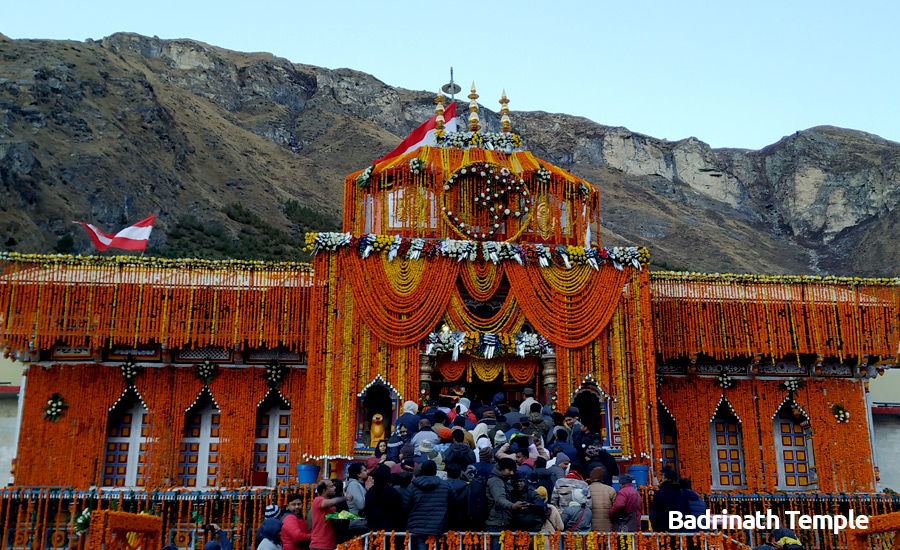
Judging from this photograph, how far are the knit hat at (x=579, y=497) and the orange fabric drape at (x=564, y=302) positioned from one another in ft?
28.9

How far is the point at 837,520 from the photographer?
2067 cm

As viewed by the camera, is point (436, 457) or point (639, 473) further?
point (639, 473)

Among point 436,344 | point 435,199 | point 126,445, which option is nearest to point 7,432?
point 126,445

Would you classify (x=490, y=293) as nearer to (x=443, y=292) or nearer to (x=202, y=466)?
(x=443, y=292)

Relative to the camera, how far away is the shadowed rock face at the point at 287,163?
162ft

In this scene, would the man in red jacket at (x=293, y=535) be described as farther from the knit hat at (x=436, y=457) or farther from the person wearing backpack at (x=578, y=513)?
the person wearing backpack at (x=578, y=513)

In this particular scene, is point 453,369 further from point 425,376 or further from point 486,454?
point 486,454

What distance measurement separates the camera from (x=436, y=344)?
19453 mm

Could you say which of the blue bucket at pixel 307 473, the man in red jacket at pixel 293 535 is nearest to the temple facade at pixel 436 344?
the blue bucket at pixel 307 473

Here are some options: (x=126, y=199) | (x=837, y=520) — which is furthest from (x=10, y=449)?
(x=126, y=199)

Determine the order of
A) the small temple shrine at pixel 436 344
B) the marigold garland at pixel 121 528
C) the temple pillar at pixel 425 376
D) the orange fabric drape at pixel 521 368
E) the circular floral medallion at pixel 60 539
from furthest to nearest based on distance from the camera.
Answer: the orange fabric drape at pixel 521 368 → the small temple shrine at pixel 436 344 → the temple pillar at pixel 425 376 → the circular floral medallion at pixel 60 539 → the marigold garland at pixel 121 528

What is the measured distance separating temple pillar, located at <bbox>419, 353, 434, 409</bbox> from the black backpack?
8856 mm

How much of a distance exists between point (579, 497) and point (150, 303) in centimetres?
1332

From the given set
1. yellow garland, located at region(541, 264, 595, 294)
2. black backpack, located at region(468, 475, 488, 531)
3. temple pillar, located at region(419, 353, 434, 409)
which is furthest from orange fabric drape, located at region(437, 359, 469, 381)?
black backpack, located at region(468, 475, 488, 531)
